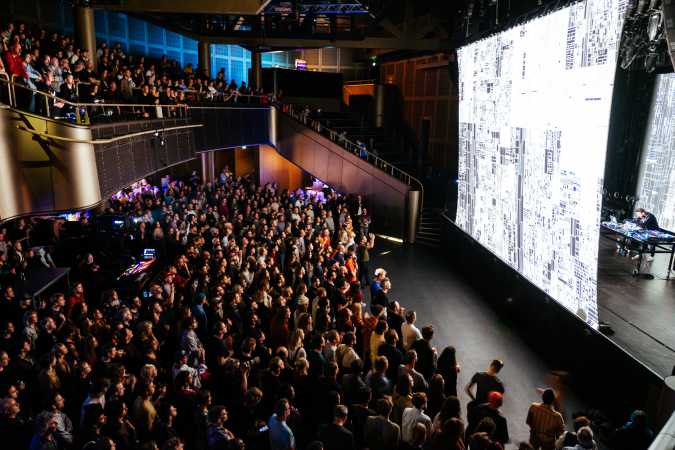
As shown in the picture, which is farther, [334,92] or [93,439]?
[334,92]

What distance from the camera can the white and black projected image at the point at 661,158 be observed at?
11883 millimetres

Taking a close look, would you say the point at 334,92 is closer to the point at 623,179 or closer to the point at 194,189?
the point at 194,189

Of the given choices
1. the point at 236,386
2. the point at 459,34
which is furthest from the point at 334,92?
the point at 236,386

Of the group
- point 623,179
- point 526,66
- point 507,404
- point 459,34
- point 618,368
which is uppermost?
point 459,34

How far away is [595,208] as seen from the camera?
6098mm

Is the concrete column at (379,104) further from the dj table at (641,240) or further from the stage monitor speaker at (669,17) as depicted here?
the stage monitor speaker at (669,17)

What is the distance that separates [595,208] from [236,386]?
4805 millimetres

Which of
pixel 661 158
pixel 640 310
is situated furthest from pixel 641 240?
pixel 661 158

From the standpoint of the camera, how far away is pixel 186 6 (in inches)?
516

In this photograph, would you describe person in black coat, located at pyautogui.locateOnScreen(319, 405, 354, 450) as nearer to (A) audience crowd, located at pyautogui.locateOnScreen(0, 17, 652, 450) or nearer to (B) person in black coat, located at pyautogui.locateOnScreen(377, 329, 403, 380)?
(A) audience crowd, located at pyautogui.locateOnScreen(0, 17, 652, 450)

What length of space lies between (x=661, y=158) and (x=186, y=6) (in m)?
13.1

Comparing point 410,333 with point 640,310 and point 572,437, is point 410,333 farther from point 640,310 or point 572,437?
point 640,310

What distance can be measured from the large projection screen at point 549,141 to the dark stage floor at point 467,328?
1114 mm

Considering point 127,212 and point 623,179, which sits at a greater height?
point 623,179
